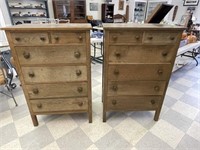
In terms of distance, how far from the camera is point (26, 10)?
4875mm

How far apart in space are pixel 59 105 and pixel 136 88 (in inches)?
33.2

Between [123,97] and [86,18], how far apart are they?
18.1 feet

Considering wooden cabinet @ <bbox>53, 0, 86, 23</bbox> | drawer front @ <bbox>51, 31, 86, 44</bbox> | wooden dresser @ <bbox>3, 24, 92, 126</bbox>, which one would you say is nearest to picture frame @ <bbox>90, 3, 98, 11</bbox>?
wooden cabinet @ <bbox>53, 0, 86, 23</bbox>

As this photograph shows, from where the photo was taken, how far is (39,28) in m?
1.04

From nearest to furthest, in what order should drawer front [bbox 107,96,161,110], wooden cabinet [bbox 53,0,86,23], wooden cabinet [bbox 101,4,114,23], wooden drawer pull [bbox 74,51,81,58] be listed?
wooden drawer pull [bbox 74,51,81,58], drawer front [bbox 107,96,161,110], wooden cabinet [bbox 53,0,86,23], wooden cabinet [bbox 101,4,114,23]

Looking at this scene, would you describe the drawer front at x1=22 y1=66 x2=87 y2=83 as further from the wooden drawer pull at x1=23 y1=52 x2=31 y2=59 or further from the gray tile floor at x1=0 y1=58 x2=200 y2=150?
the gray tile floor at x1=0 y1=58 x2=200 y2=150

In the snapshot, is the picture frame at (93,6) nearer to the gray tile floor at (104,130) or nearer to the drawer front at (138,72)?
the gray tile floor at (104,130)

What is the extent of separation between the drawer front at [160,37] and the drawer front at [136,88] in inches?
16.6

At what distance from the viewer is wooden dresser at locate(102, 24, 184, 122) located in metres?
1.14

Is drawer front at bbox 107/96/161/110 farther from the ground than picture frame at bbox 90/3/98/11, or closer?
closer

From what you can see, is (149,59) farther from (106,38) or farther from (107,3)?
(107,3)

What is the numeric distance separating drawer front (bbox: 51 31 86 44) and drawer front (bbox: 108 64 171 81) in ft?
1.21

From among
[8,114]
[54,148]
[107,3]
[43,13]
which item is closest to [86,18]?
[107,3]

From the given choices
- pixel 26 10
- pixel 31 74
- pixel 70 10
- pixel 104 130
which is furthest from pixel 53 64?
pixel 70 10
